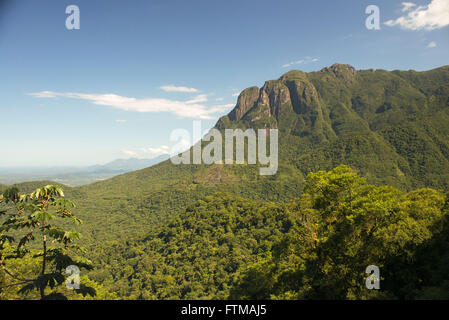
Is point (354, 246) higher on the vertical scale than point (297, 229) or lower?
lower

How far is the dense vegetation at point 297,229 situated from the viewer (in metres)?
12.8

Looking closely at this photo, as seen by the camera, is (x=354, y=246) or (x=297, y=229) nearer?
(x=354, y=246)

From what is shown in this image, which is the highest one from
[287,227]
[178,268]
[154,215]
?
[287,227]

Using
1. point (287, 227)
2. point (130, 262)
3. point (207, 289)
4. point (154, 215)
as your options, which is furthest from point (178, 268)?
point (154, 215)

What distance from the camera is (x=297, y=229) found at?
14500 mm

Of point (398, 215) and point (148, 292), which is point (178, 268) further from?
point (398, 215)

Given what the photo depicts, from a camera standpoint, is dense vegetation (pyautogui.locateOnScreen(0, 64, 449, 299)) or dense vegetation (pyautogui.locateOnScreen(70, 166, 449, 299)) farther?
dense vegetation (pyautogui.locateOnScreen(0, 64, 449, 299))

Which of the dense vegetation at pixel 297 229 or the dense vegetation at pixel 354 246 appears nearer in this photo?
the dense vegetation at pixel 354 246

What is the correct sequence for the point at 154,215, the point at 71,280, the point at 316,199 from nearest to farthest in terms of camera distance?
the point at 71,280 < the point at 316,199 < the point at 154,215

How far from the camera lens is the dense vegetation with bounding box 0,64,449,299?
12.8 metres
